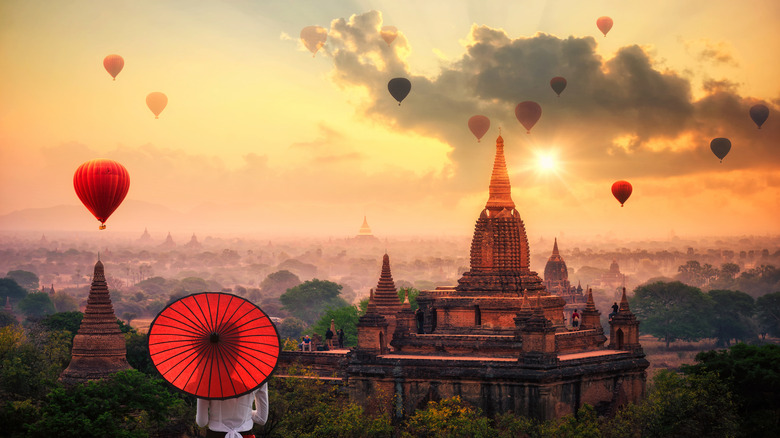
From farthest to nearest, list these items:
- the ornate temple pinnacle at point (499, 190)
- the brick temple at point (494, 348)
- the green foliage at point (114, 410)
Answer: the ornate temple pinnacle at point (499, 190), the brick temple at point (494, 348), the green foliage at point (114, 410)

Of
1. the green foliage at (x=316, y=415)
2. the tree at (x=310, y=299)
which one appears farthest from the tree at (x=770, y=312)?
the green foliage at (x=316, y=415)

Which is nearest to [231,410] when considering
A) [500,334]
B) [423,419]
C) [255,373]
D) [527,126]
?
[255,373]

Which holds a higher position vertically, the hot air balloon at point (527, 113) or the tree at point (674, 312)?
the hot air balloon at point (527, 113)

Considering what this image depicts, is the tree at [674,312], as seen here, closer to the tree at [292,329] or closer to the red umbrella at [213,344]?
the tree at [292,329]

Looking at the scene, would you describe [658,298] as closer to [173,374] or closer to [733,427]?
[733,427]

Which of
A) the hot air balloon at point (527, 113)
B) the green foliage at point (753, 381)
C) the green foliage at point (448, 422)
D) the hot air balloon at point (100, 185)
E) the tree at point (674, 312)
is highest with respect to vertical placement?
the hot air balloon at point (527, 113)

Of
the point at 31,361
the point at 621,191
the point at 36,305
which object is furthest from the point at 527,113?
the point at 36,305
